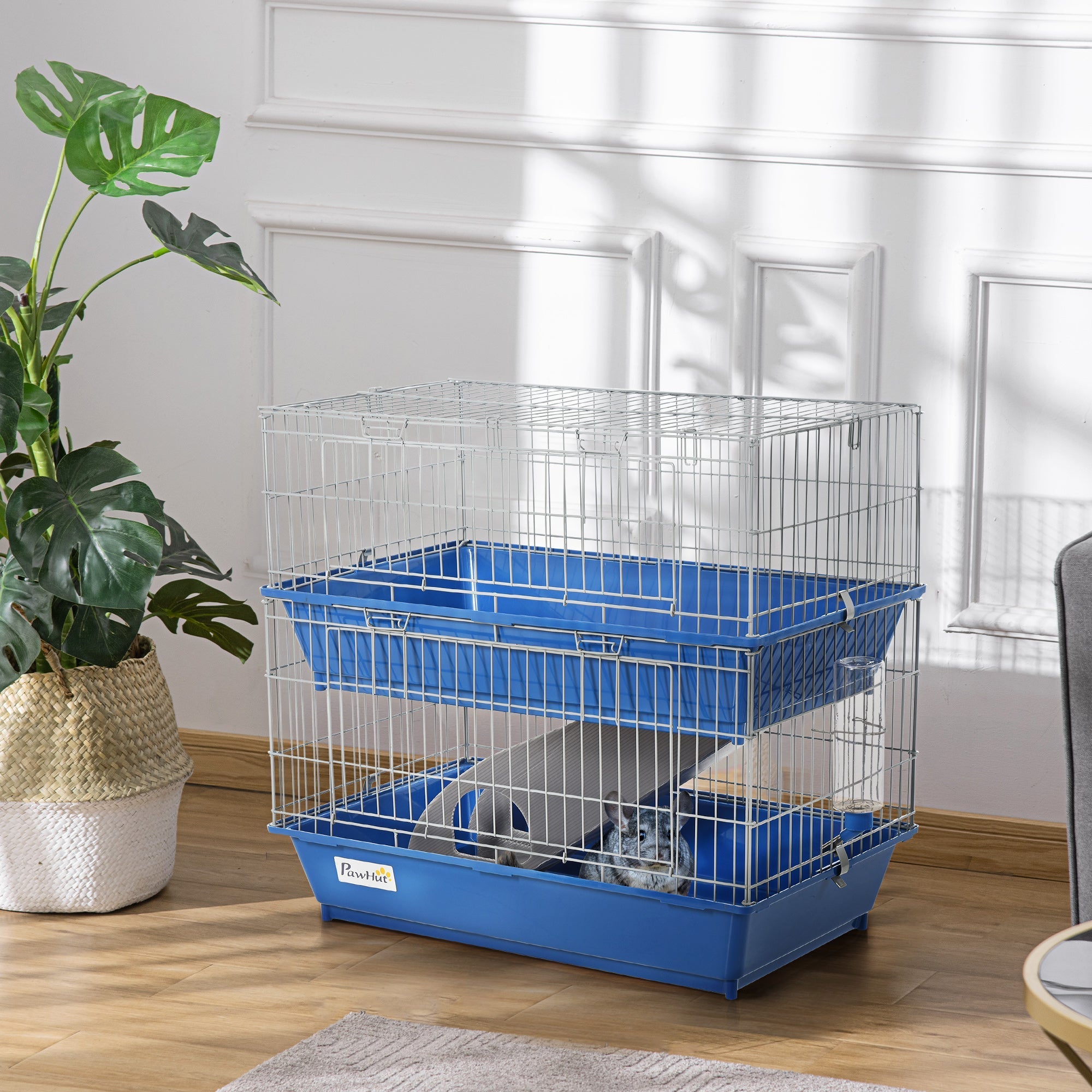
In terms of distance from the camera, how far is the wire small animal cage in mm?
2078

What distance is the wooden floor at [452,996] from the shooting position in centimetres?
190

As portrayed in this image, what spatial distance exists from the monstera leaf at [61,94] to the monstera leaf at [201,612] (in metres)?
0.54

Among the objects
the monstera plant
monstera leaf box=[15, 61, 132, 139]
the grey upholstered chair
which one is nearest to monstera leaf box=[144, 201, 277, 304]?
the monstera plant

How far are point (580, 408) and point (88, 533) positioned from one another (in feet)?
2.41

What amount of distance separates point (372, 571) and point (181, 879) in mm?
588

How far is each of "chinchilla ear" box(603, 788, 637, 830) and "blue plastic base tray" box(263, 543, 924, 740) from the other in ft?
0.44

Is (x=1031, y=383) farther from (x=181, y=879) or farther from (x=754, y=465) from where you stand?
(x=181, y=879)

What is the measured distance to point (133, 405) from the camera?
2988 mm

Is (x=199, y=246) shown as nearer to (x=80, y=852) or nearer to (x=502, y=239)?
(x=502, y=239)

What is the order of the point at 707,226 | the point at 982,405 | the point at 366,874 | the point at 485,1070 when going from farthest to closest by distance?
1. the point at 707,226
2. the point at 982,405
3. the point at 366,874
4. the point at 485,1070

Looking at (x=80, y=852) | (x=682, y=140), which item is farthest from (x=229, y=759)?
(x=682, y=140)

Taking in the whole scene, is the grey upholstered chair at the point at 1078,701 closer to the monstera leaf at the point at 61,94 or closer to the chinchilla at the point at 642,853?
the chinchilla at the point at 642,853

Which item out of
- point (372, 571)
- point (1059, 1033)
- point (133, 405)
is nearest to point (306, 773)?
point (372, 571)

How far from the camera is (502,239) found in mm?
2699
